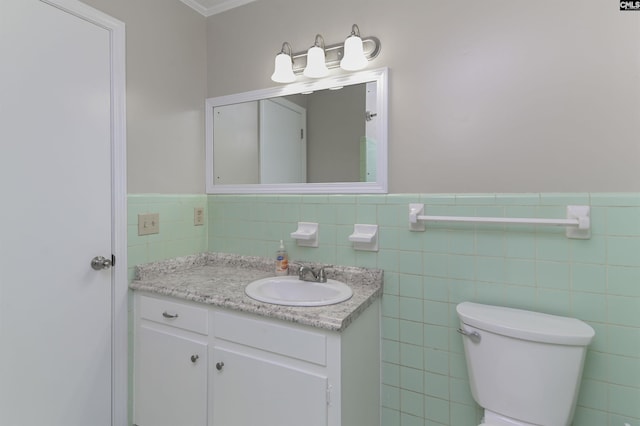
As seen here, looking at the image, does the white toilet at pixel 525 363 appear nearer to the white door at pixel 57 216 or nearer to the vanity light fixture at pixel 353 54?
the vanity light fixture at pixel 353 54

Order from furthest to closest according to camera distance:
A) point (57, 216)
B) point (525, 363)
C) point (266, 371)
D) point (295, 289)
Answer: point (295, 289)
point (57, 216)
point (266, 371)
point (525, 363)

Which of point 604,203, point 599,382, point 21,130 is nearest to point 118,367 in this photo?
point 21,130

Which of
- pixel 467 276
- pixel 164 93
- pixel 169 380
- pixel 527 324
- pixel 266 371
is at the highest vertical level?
pixel 164 93

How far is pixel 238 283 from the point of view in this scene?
158 cm

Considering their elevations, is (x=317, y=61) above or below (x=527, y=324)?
above

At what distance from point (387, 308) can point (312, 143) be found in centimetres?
92

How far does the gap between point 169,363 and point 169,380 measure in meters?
0.08

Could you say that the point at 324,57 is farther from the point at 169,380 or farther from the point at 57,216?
the point at 169,380

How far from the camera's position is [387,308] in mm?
1517

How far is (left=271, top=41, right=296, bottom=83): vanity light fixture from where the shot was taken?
1.67 metres

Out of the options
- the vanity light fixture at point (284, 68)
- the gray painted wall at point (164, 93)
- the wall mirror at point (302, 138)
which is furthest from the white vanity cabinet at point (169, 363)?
the vanity light fixture at point (284, 68)

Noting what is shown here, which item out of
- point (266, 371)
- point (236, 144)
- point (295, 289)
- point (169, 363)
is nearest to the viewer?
point (266, 371)

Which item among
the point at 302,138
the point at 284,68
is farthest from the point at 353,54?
the point at 302,138

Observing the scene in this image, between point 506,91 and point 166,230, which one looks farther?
point 166,230
